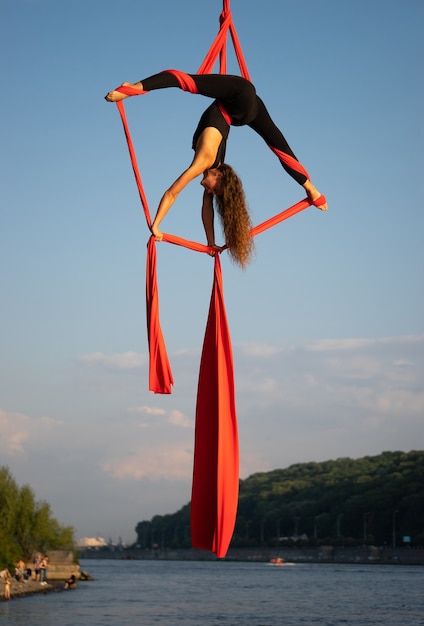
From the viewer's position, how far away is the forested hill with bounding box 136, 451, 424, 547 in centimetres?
12350

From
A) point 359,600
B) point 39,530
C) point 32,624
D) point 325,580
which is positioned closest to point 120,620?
point 32,624

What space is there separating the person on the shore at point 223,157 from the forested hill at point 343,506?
374ft

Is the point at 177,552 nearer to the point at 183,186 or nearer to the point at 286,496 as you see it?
the point at 286,496

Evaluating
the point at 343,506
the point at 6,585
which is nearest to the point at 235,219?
the point at 6,585

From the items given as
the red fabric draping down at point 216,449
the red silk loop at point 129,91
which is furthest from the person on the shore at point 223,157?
the red fabric draping down at point 216,449

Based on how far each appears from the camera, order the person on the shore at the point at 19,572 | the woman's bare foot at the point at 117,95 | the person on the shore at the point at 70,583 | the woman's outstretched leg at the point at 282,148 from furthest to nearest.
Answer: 1. the person on the shore at the point at 70,583
2. the person on the shore at the point at 19,572
3. the woman's outstretched leg at the point at 282,148
4. the woman's bare foot at the point at 117,95

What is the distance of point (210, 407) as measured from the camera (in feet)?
21.5

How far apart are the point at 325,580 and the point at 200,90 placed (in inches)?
4055

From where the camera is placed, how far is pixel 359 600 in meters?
73.0

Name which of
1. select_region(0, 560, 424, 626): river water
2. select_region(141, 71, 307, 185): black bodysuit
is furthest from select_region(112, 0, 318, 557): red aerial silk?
select_region(0, 560, 424, 626): river water

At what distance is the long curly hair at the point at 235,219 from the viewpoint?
6.91 metres

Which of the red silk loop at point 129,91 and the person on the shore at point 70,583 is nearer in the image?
A: the red silk loop at point 129,91

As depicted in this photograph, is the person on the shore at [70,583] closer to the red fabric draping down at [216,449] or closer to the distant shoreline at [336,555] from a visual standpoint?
the distant shoreline at [336,555]

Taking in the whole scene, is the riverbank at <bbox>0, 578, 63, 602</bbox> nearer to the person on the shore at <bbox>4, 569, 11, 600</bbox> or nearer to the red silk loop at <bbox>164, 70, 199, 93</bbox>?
the person on the shore at <bbox>4, 569, 11, 600</bbox>
